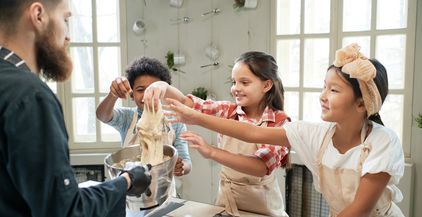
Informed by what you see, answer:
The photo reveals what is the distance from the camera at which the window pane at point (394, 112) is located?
108 inches

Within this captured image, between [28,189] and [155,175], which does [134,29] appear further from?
[28,189]

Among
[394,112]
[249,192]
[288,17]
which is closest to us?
[249,192]

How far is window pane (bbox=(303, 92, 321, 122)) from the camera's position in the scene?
3021 mm

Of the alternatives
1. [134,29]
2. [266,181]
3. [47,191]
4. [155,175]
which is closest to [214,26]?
[134,29]

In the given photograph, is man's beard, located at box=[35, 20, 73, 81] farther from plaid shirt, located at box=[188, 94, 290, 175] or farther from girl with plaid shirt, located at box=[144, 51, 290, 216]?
plaid shirt, located at box=[188, 94, 290, 175]

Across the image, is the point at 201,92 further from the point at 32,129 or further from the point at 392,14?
the point at 32,129

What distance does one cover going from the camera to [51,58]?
0.93 m

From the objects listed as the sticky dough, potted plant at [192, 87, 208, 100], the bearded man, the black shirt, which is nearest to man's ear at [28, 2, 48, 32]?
the bearded man

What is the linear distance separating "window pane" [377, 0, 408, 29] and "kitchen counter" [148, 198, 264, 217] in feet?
6.31

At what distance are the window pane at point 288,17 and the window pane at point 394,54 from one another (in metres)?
0.64

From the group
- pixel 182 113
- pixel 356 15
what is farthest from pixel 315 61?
pixel 182 113

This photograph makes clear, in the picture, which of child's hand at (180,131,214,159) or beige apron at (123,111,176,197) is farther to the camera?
beige apron at (123,111,176,197)

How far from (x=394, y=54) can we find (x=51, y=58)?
8.25 feet

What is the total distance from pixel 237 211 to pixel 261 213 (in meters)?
0.11
